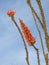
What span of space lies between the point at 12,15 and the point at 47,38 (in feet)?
3.72

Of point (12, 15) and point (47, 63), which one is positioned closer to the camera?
point (47, 63)

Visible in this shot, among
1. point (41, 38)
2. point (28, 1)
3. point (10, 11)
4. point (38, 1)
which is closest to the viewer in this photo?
point (38, 1)

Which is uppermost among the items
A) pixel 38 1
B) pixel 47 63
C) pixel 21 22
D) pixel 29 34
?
pixel 38 1

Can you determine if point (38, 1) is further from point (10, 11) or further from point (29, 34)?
point (10, 11)

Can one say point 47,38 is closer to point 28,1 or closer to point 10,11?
point 28,1

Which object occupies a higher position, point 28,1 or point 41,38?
point 28,1

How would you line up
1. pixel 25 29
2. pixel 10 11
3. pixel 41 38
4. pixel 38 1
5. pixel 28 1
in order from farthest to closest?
pixel 10 11
pixel 41 38
pixel 25 29
pixel 28 1
pixel 38 1

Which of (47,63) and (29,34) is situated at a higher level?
(29,34)

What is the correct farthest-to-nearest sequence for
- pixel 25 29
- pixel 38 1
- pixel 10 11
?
pixel 10 11 < pixel 25 29 < pixel 38 1

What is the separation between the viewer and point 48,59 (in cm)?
113

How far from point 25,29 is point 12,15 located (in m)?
0.72

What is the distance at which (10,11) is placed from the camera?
6.55 feet

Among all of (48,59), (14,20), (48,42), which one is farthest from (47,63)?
(14,20)

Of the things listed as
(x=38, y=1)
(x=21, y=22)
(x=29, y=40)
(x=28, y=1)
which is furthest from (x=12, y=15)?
(x=38, y=1)
